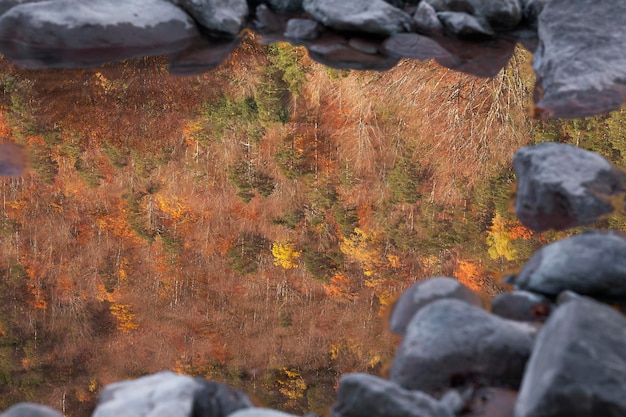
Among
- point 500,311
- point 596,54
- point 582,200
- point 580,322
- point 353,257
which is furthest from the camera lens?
point 596,54

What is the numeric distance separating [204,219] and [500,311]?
137 centimetres

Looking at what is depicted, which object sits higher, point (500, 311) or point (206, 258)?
point (500, 311)

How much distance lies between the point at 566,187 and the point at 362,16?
168cm

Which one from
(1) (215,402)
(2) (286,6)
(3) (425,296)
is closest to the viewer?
(1) (215,402)

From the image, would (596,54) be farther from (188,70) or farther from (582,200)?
(188,70)

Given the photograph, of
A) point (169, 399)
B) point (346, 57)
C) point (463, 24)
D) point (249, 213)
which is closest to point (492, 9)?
point (463, 24)

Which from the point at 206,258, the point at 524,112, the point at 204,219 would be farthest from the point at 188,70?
the point at 524,112

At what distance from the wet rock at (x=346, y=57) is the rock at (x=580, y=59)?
76 cm

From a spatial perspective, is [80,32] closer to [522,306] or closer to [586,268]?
[522,306]

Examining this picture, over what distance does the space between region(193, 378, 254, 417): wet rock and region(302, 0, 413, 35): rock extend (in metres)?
2.52

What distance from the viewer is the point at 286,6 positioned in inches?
169

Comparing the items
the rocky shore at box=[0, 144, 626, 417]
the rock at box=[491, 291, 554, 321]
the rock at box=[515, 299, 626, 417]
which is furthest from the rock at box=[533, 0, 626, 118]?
the rock at box=[515, 299, 626, 417]

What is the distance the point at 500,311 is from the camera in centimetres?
221

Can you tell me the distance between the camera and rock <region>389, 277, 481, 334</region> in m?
2.23
